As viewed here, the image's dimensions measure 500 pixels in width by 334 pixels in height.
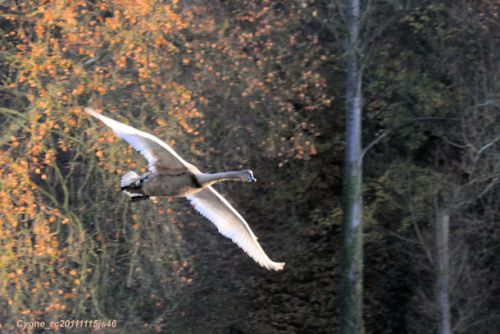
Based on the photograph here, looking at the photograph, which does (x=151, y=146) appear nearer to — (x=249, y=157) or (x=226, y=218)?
(x=226, y=218)

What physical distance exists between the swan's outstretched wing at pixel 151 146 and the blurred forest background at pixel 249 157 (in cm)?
363

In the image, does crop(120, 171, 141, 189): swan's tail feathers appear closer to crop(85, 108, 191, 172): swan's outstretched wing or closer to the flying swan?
the flying swan

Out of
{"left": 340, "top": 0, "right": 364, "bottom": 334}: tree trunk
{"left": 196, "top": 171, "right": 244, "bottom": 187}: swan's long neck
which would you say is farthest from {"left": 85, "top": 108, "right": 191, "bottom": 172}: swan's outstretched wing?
{"left": 340, "top": 0, "right": 364, "bottom": 334}: tree trunk

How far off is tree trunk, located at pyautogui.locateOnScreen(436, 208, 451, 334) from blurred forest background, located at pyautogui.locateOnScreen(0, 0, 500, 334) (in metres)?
0.06

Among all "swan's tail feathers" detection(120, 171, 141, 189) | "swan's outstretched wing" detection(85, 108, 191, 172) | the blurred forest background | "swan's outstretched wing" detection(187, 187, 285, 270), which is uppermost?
the blurred forest background

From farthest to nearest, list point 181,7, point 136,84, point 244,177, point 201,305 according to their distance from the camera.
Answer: point 201,305 → point 181,7 → point 136,84 → point 244,177

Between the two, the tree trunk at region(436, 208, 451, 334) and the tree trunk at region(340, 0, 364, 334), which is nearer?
the tree trunk at region(436, 208, 451, 334)

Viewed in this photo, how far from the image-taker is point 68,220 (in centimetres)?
1311

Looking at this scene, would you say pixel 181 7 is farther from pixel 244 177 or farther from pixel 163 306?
pixel 244 177

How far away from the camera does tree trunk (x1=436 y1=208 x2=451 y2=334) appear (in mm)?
15562

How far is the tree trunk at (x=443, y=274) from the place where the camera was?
51.1ft

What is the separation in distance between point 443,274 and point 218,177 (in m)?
7.35

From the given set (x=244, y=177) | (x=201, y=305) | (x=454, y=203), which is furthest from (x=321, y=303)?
(x=244, y=177)

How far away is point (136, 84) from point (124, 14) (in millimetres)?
1042
